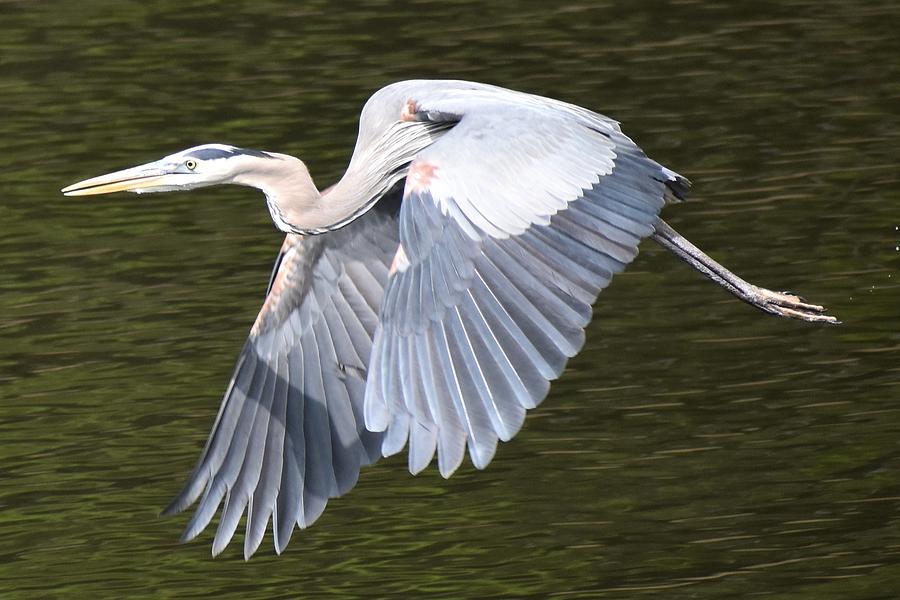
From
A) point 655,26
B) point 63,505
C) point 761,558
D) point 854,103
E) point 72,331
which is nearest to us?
point 761,558

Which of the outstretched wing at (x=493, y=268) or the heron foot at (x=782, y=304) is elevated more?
the outstretched wing at (x=493, y=268)

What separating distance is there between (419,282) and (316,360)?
1.45 meters

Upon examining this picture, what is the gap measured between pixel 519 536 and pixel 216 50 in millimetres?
7621

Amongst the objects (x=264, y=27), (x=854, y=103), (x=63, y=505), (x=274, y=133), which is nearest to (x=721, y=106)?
(x=854, y=103)

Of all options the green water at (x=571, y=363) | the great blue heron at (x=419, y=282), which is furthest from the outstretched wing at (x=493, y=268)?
the green water at (x=571, y=363)

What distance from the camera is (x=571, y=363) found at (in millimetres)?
9000

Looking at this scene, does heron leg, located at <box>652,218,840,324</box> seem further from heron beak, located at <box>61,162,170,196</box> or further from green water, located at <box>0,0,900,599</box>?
heron beak, located at <box>61,162,170,196</box>

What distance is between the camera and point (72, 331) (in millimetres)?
9562

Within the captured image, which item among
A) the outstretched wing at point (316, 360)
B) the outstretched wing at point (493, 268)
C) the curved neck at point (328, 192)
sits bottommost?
the outstretched wing at point (316, 360)

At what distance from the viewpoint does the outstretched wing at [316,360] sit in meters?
7.23

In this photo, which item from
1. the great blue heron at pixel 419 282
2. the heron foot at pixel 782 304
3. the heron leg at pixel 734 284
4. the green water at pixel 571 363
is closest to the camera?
the great blue heron at pixel 419 282

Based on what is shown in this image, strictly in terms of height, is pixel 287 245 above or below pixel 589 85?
above

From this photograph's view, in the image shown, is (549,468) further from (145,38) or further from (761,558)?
(145,38)

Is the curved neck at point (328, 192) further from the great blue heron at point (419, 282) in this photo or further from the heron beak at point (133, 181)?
the heron beak at point (133, 181)
